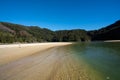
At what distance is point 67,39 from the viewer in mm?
177500

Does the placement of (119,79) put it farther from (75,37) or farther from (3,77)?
(75,37)

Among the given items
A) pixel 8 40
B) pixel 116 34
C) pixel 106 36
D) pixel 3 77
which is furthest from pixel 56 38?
pixel 3 77

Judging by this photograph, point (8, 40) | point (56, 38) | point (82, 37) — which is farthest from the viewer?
point (82, 37)

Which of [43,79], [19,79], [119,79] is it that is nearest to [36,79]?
[43,79]

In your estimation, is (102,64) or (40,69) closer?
(40,69)

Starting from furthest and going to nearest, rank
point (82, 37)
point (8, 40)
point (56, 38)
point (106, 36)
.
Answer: point (82, 37)
point (56, 38)
point (106, 36)
point (8, 40)

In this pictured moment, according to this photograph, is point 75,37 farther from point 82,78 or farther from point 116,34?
point 82,78

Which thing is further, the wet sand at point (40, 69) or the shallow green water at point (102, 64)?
the shallow green water at point (102, 64)

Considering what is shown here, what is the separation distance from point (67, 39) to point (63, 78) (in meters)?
169

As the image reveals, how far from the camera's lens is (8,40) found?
90188 mm

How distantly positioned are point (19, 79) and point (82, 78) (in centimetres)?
383

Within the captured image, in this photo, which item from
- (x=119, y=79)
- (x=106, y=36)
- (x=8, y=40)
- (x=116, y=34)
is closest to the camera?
(x=119, y=79)

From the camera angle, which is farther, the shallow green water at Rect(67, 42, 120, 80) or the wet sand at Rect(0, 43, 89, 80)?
the shallow green water at Rect(67, 42, 120, 80)

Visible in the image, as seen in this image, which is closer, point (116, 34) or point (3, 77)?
point (3, 77)
